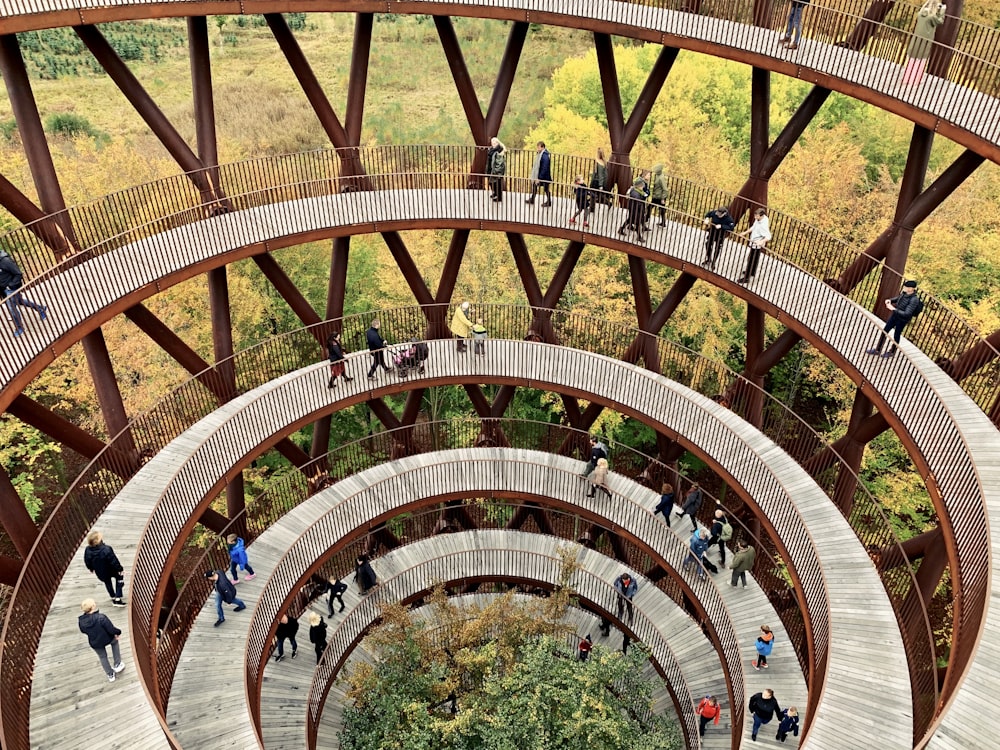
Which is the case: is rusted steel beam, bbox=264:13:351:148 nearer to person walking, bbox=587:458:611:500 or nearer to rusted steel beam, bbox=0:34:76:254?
rusted steel beam, bbox=0:34:76:254

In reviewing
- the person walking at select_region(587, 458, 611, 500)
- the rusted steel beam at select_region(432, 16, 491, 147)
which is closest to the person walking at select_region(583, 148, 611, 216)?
the rusted steel beam at select_region(432, 16, 491, 147)

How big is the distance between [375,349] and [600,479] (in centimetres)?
842

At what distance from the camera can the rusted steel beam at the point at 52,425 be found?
20.5 m

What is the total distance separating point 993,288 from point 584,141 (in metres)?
20.4

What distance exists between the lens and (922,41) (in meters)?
19.0

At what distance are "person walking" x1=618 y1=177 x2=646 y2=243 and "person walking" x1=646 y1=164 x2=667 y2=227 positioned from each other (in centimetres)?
29

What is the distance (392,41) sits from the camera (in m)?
68.9

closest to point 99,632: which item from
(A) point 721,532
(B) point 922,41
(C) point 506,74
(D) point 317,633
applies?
(D) point 317,633

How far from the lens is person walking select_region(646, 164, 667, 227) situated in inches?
958

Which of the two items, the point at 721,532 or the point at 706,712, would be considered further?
the point at 721,532

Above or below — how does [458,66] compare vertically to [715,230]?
above

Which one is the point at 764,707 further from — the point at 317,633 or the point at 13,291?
the point at 13,291

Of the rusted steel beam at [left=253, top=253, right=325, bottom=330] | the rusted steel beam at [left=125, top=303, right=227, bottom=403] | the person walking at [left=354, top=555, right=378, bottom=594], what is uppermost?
the rusted steel beam at [left=253, top=253, right=325, bottom=330]

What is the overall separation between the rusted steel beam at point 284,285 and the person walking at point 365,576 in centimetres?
791
